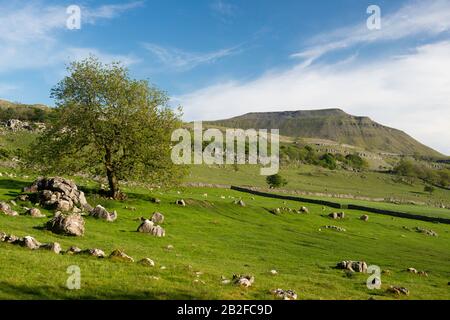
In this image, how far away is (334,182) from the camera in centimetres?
16212

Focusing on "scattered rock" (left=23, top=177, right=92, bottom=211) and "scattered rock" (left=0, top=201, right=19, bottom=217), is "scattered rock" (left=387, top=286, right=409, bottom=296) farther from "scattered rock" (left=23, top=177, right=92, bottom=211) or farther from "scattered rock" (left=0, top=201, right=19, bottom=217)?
"scattered rock" (left=23, top=177, right=92, bottom=211)

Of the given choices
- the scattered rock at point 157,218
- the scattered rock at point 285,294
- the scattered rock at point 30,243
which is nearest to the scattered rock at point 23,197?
the scattered rock at point 157,218

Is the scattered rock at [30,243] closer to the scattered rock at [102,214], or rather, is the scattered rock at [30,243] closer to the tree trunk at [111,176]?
the scattered rock at [102,214]

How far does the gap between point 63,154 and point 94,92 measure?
8494mm

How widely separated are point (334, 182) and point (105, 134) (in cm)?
12415

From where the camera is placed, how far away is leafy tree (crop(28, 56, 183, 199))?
5194cm

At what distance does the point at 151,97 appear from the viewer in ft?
181

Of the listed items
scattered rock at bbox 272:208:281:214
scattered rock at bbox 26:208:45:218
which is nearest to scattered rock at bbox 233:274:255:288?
scattered rock at bbox 26:208:45:218

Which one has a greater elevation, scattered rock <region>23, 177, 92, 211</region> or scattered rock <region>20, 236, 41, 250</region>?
scattered rock <region>23, 177, 92, 211</region>

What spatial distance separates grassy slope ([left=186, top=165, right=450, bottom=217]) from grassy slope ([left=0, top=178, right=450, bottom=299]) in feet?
215

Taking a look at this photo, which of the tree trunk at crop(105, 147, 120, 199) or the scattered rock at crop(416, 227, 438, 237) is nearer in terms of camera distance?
→ the tree trunk at crop(105, 147, 120, 199)

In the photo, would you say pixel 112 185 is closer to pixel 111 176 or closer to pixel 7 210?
pixel 111 176

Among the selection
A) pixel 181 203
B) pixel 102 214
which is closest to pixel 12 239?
pixel 102 214
